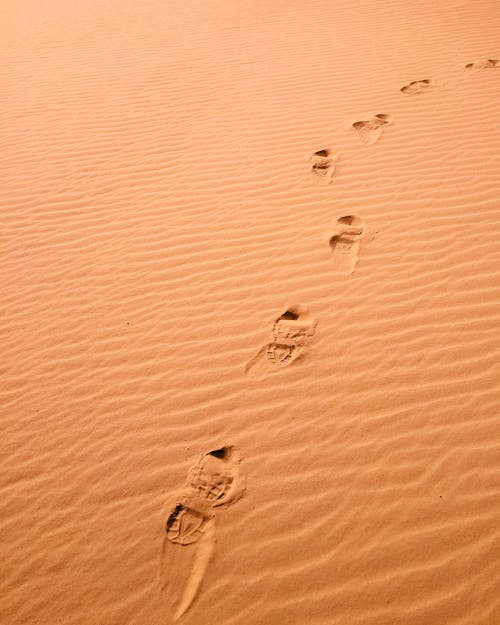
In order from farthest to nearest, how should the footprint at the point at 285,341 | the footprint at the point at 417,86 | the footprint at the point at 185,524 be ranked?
the footprint at the point at 417,86 → the footprint at the point at 285,341 → the footprint at the point at 185,524

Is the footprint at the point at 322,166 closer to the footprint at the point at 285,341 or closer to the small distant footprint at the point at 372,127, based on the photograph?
the small distant footprint at the point at 372,127

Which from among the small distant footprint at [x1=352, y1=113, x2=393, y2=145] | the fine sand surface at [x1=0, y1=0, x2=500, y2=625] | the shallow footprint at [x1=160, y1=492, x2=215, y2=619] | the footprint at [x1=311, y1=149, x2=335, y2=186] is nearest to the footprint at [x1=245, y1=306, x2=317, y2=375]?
the fine sand surface at [x1=0, y1=0, x2=500, y2=625]

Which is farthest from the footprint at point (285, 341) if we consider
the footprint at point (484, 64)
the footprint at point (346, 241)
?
the footprint at point (484, 64)

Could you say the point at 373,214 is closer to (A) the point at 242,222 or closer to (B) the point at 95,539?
(A) the point at 242,222

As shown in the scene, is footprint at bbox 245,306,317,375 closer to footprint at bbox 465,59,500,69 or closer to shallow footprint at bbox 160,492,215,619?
shallow footprint at bbox 160,492,215,619

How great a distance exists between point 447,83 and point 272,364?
13.8 ft

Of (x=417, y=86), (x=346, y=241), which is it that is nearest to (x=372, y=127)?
(x=417, y=86)

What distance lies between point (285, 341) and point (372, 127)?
2825 millimetres

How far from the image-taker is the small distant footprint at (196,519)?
6.76 feet

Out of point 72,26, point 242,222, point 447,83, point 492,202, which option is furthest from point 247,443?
point 72,26

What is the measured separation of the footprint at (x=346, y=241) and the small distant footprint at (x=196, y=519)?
1535 mm

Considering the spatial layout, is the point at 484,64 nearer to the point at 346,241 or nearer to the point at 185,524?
the point at 346,241

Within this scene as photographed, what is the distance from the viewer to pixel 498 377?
2555 mm

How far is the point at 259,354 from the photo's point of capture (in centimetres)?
286
